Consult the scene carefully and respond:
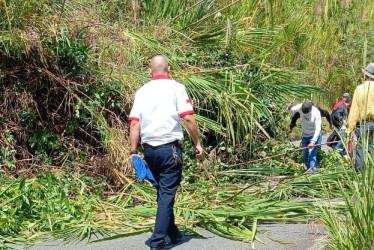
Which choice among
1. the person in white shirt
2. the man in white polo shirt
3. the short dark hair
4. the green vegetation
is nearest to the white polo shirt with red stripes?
the man in white polo shirt

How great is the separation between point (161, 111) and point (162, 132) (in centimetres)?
20

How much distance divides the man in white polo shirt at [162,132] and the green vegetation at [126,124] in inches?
34.3

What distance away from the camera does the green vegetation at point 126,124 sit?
7.16m

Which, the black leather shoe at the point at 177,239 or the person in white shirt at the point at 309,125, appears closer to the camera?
the black leather shoe at the point at 177,239

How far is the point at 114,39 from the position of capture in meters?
10.9

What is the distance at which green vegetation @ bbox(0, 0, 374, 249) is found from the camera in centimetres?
716

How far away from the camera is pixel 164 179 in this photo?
20.7 feet

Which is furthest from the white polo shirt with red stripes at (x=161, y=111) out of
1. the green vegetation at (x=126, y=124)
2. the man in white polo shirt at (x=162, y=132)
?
the green vegetation at (x=126, y=124)

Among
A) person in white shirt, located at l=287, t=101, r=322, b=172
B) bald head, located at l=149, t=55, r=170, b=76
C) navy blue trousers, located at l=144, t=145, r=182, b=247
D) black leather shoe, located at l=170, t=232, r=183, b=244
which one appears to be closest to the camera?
navy blue trousers, located at l=144, t=145, r=182, b=247

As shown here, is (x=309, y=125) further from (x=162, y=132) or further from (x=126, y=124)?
(x=162, y=132)

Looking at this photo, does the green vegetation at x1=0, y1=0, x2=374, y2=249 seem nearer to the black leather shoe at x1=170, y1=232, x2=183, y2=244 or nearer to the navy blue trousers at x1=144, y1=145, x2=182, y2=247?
the black leather shoe at x1=170, y1=232, x2=183, y2=244

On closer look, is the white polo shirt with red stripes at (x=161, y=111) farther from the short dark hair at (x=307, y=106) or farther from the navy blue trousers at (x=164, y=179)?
the short dark hair at (x=307, y=106)

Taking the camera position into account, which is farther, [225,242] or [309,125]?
[309,125]

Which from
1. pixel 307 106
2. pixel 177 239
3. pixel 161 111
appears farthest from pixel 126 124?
pixel 161 111
